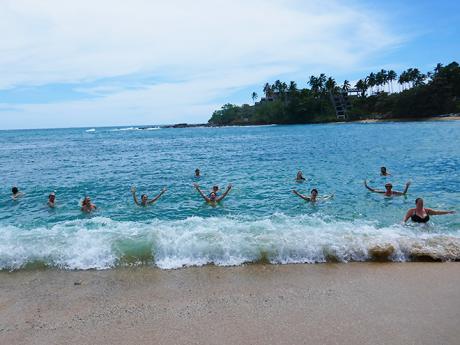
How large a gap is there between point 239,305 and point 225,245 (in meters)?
2.88

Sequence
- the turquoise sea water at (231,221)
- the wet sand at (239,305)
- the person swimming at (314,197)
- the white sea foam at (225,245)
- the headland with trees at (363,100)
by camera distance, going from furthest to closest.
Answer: the headland with trees at (363,100), the person swimming at (314,197), the turquoise sea water at (231,221), the white sea foam at (225,245), the wet sand at (239,305)

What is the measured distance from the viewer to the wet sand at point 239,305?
595 centimetres

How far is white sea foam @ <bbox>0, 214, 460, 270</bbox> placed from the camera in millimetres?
9164

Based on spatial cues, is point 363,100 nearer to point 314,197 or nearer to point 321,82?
point 321,82

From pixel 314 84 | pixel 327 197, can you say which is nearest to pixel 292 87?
pixel 314 84

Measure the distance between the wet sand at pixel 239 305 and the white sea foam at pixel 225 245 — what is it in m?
0.48

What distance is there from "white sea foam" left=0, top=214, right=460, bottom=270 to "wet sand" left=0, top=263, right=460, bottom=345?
0.48 meters

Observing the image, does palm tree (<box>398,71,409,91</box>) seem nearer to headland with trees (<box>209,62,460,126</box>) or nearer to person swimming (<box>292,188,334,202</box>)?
headland with trees (<box>209,62,460,126</box>)

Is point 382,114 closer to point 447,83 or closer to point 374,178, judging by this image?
point 447,83

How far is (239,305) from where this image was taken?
692cm

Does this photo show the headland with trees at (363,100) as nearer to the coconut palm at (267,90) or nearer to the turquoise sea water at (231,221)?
the coconut palm at (267,90)

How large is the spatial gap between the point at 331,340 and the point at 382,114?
388 ft

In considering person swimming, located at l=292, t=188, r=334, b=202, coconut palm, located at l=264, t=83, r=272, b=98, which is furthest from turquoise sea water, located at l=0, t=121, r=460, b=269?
coconut palm, located at l=264, t=83, r=272, b=98

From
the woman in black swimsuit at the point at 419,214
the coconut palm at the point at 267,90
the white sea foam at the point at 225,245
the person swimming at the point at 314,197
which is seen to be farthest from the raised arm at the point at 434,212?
the coconut palm at the point at 267,90
